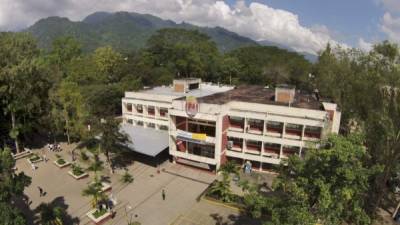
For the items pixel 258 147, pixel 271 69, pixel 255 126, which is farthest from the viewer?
pixel 271 69

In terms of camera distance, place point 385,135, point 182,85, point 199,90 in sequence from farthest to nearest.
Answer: point 199,90 < point 182,85 < point 385,135

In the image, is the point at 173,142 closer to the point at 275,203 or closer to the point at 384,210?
the point at 275,203

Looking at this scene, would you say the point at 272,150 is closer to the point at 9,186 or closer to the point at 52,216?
the point at 52,216

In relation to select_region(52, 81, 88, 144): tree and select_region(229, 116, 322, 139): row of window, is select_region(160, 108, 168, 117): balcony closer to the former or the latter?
select_region(52, 81, 88, 144): tree

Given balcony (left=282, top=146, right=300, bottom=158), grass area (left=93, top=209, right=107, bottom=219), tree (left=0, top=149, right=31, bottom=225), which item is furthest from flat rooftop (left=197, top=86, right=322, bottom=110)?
tree (left=0, top=149, right=31, bottom=225)

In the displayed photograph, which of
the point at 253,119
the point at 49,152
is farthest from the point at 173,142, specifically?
the point at 49,152

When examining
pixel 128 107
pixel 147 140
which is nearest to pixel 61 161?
pixel 147 140
